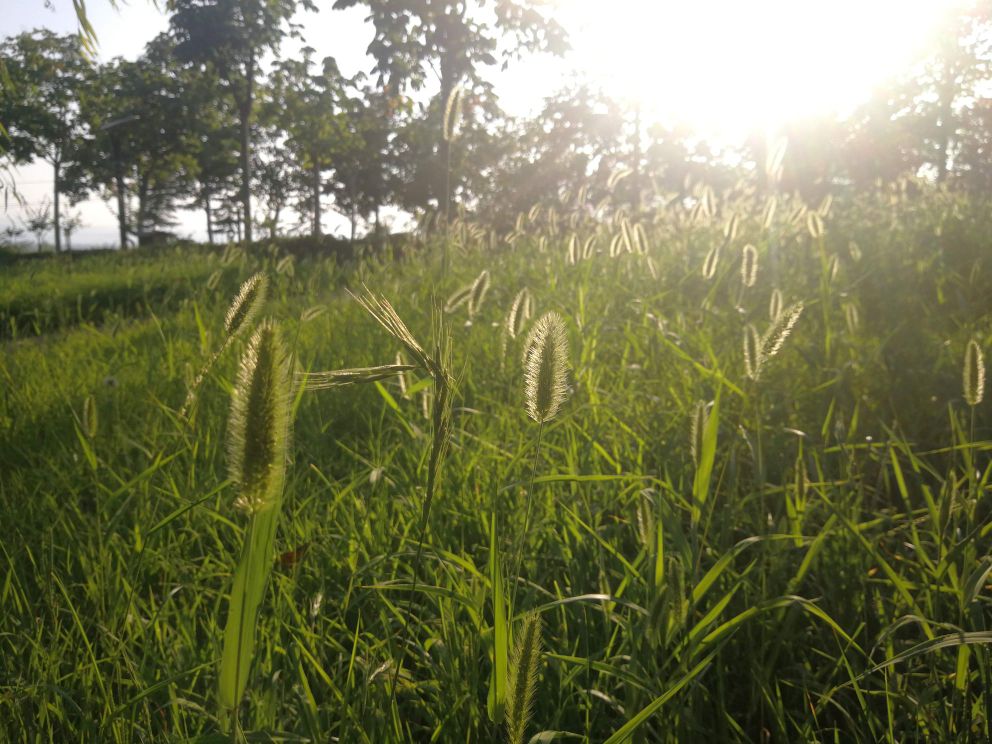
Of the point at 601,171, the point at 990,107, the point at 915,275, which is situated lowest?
the point at 915,275

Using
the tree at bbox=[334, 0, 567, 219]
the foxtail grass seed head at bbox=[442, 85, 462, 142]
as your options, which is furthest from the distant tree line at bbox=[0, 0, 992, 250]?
the foxtail grass seed head at bbox=[442, 85, 462, 142]

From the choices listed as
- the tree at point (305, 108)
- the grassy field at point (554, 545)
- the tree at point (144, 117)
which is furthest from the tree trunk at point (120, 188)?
the grassy field at point (554, 545)

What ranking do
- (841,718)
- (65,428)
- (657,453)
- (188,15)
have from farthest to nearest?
1. (188,15)
2. (65,428)
3. (657,453)
4. (841,718)

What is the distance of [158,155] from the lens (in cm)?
3089

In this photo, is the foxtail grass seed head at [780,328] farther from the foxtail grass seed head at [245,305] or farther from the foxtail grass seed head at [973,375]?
the foxtail grass seed head at [245,305]

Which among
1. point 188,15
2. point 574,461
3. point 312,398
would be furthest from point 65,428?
point 188,15

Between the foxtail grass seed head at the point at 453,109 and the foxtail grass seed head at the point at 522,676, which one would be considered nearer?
the foxtail grass seed head at the point at 522,676

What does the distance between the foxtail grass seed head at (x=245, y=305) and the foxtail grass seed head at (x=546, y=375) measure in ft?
1.61

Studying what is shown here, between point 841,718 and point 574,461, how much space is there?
0.74m

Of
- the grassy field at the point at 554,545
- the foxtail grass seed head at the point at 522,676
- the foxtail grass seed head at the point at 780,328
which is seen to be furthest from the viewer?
the foxtail grass seed head at the point at 780,328

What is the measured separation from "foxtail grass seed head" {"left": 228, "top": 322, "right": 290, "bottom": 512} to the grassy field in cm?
19

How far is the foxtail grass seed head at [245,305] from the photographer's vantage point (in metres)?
1.06

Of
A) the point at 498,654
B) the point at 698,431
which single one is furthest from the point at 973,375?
the point at 498,654

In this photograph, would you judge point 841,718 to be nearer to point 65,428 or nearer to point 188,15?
point 65,428
